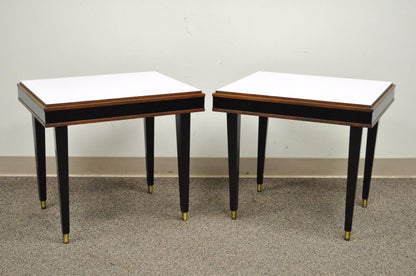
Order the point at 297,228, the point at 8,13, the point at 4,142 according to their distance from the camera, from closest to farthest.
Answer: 1. the point at 297,228
2. the point at 8,13
3. the point at 4,142

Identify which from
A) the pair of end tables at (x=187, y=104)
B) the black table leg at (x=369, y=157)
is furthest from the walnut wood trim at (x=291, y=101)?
the black table leg at (x=369, y=157)

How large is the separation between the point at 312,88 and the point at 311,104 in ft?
0.55

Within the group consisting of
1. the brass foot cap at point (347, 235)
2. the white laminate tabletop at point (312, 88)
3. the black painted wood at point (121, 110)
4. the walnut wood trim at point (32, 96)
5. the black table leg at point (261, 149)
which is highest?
the white laminate tabletop at point (312, 88)

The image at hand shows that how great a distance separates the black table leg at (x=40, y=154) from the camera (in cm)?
230

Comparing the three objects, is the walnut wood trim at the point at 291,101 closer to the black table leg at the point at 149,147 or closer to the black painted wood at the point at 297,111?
the black painted wood at the point at 297,111

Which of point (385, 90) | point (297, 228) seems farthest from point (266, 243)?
point (385, 90)

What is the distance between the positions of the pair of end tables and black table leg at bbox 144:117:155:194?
21 centimetres

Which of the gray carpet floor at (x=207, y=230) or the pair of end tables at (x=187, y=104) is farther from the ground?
the pair of end tables at (x=187, y=104)

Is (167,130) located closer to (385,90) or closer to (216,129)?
(216,129)

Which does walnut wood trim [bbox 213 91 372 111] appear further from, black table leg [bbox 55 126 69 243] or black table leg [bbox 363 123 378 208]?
black table leg [bbox 55 126 69 243]

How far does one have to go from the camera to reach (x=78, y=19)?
2578mm

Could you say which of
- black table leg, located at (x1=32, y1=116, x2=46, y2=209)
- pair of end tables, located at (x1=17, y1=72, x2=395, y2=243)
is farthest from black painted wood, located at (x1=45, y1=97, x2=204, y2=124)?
black table leg, located at (x1=32, y1=116, x2=46, y2=209)

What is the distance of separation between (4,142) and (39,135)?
495 mm

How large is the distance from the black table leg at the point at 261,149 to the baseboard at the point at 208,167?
145 mm
